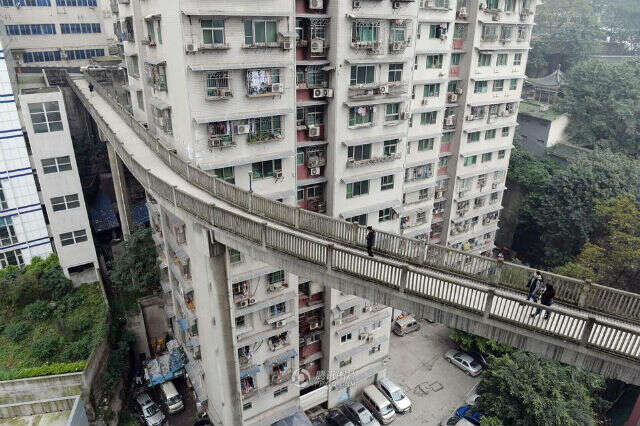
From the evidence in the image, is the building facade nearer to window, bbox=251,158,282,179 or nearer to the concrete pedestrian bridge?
window, bbox=251,158,282,179

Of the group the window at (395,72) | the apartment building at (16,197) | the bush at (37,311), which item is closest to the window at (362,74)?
the window at (395,72)

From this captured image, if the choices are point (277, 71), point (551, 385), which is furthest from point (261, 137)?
point (551, 385)

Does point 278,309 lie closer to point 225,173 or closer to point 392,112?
point 225,173

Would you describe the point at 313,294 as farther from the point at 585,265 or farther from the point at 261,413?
the point at 585,265

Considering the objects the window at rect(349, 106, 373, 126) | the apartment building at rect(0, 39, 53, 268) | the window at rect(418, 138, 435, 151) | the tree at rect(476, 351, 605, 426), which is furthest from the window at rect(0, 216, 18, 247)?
the tree at rect(476, 351, 605, 426)

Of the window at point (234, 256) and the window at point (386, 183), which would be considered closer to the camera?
the window at point (234, 256)

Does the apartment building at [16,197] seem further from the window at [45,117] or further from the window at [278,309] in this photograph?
the window at [278,309]

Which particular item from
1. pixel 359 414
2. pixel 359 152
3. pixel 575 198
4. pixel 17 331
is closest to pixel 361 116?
pixel 359 152
